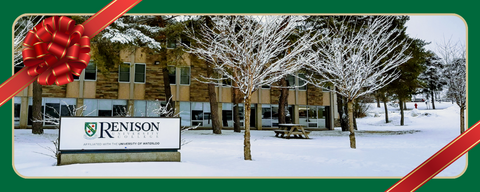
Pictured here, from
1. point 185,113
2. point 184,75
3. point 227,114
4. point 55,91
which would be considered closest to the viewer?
point 55,91

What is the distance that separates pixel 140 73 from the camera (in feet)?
50.4

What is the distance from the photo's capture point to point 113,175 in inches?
201

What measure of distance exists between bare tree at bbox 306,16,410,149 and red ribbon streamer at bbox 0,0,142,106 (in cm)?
551

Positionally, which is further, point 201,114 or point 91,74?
point 201,114

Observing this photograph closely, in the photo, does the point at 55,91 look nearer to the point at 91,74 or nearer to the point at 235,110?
the point at 91,74

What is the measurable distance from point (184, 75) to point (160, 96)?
1.78 meters

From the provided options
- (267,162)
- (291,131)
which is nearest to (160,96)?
(291,131)

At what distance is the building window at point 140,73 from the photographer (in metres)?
15.1

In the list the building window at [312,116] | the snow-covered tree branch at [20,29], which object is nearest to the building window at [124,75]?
the snow-covered tree branch at [20,29]

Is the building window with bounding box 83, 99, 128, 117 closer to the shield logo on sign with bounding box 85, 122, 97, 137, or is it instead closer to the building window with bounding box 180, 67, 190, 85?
the building window with bounding box 180, 67, 190, 85

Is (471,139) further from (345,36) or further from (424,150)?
(345,36)

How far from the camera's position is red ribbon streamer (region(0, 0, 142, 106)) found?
377 centimetres

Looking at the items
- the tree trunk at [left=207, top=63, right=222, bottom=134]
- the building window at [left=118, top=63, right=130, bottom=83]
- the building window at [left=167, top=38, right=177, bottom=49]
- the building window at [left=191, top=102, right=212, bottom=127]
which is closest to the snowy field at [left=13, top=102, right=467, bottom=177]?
the building window at [left=167, top=38, right=177, bottom=49]

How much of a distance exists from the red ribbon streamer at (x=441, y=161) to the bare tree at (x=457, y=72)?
1688mm
